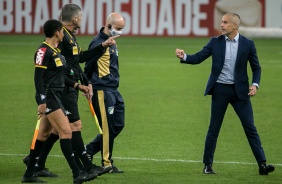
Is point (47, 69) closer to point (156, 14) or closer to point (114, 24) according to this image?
point (114, 24)

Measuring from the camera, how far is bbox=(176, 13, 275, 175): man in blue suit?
11.7 m

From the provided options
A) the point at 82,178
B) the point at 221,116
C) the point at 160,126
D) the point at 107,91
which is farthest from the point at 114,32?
the point at 160,126

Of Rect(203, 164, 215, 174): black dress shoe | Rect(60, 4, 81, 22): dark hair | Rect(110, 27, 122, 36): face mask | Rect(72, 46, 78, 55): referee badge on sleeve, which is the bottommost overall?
Rect(203, 164, 215, 174): black dress shoe

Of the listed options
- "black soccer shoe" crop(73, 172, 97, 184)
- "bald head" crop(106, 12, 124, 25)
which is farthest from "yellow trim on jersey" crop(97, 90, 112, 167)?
"black soccer shoe" crop(73, 172, 97, 184)

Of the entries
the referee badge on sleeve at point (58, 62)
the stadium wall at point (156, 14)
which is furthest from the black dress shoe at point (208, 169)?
the stadium wall at point (156, 14)

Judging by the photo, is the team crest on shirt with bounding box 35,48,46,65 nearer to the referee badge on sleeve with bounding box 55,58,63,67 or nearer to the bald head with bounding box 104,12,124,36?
the referee badge on sleeve with bounding box 55,58,63,67

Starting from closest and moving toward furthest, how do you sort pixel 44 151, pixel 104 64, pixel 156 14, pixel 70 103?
pixel 70 103, pixel 44 151, pixel 104 64, pixel 156 14

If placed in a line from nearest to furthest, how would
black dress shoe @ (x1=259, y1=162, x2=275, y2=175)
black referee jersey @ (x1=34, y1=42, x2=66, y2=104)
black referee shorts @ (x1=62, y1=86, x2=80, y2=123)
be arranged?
black referee jersey @ (x1=34, y1=42, x2=66, y2=104)
black referee shorts @ (x1=62, y1=86, x2=80, y2=123)
black dress shoe @ (x1=259, y1=162, x2=275, y2=175)

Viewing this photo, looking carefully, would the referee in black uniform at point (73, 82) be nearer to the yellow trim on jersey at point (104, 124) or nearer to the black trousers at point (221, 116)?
the yellow trim on jersey at point (104, 124)

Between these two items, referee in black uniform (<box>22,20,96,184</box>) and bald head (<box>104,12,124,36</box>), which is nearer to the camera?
referee in black uniform (<box>22,20,96,184</box>)

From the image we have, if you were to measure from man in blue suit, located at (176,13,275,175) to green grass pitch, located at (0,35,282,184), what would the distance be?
427mm

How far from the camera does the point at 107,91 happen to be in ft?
38.8

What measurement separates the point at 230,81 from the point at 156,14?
24.9m

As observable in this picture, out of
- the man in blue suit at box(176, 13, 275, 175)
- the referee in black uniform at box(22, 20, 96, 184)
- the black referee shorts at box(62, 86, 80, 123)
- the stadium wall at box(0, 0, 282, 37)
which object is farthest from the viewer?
the stadium wall at box(0, 0, 282, 37)
